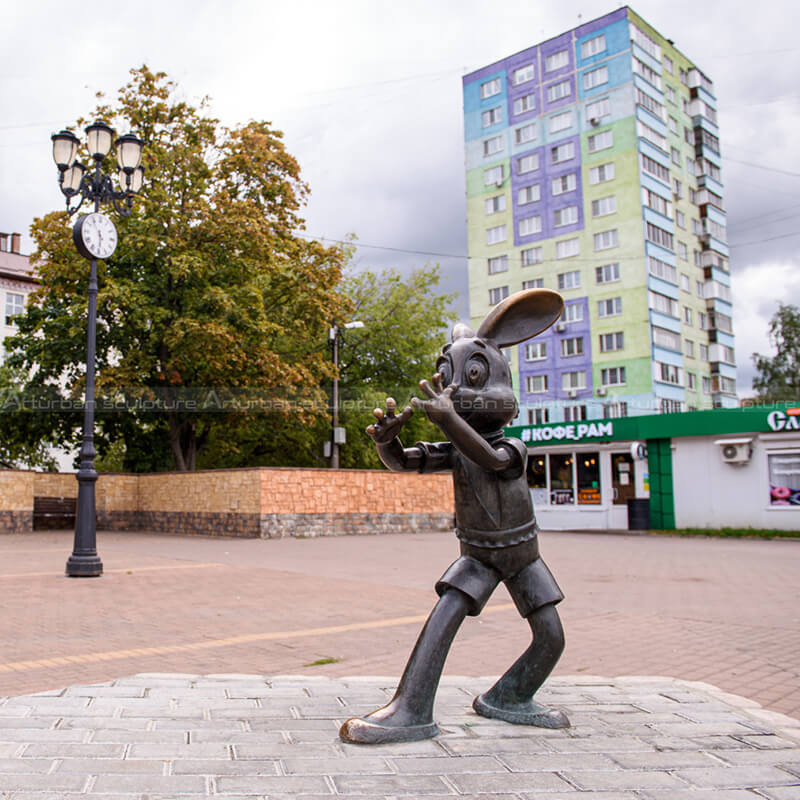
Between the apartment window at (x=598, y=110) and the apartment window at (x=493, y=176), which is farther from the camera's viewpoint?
the apartment window at (x=493, y=176)

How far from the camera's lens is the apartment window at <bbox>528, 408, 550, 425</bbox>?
4997 cm

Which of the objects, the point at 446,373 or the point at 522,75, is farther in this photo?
the point at 522,75

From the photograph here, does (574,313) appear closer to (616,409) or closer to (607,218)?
(607,218)

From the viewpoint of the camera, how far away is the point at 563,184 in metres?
50.4

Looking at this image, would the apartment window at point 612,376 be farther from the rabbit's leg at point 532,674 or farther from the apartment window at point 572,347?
the rabbit's leg at point 532,674

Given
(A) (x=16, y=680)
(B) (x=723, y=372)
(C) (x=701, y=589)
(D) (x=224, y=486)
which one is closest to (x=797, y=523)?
(C) (x=701, y=589)

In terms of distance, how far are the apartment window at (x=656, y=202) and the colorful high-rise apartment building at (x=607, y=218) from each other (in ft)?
0.43

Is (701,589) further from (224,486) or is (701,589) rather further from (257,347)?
(257,347)

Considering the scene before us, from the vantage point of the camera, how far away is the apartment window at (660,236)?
46.7 metres

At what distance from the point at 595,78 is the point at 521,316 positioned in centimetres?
5054

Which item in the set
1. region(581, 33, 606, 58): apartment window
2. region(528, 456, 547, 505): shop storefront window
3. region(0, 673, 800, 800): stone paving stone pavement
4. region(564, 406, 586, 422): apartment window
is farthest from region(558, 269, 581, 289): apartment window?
region(0, 673, 800, 800): stone paving stone pavement

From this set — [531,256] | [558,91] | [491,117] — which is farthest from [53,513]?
[491,117]

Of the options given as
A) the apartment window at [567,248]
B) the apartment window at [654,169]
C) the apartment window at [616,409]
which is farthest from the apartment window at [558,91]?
the apartment window at [616,409]

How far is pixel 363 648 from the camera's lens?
20.5 feet
